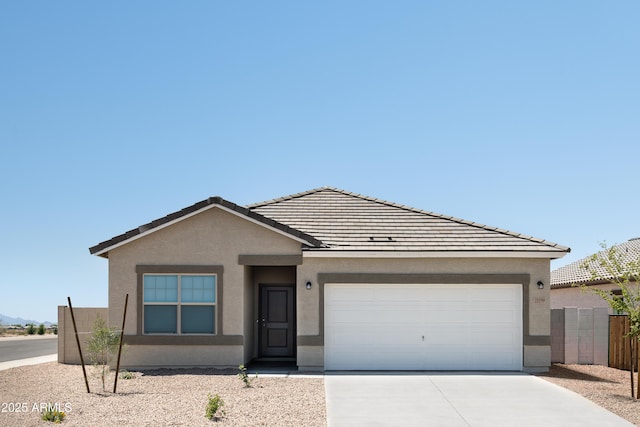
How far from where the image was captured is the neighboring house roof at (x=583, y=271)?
26995 millimetres

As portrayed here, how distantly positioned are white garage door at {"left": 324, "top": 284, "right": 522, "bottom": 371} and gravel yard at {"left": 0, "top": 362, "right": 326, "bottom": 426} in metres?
1.84

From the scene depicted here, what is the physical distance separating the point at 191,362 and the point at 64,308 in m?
4.65

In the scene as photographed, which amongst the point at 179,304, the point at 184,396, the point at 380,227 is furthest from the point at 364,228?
the point at 184,396

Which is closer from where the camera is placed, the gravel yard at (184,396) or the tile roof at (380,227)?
the gravel yard at (184,396)

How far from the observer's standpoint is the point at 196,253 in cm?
1617

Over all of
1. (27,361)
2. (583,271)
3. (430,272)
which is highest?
(430,272)

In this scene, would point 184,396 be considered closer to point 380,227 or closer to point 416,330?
point 416,330

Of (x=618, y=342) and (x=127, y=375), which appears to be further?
(x=618, y=342)

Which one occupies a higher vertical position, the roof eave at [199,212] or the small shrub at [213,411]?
the roof eave at [199,212]

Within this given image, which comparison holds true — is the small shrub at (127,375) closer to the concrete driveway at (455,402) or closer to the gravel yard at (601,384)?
the concrete driveway at (455,402)

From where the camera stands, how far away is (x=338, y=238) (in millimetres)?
16734

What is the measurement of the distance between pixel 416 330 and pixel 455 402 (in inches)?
158

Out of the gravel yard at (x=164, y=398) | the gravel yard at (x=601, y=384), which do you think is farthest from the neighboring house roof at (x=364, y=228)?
the gravel yard at (x=164, y=398)

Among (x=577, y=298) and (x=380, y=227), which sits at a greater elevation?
(x=380, y=227)
